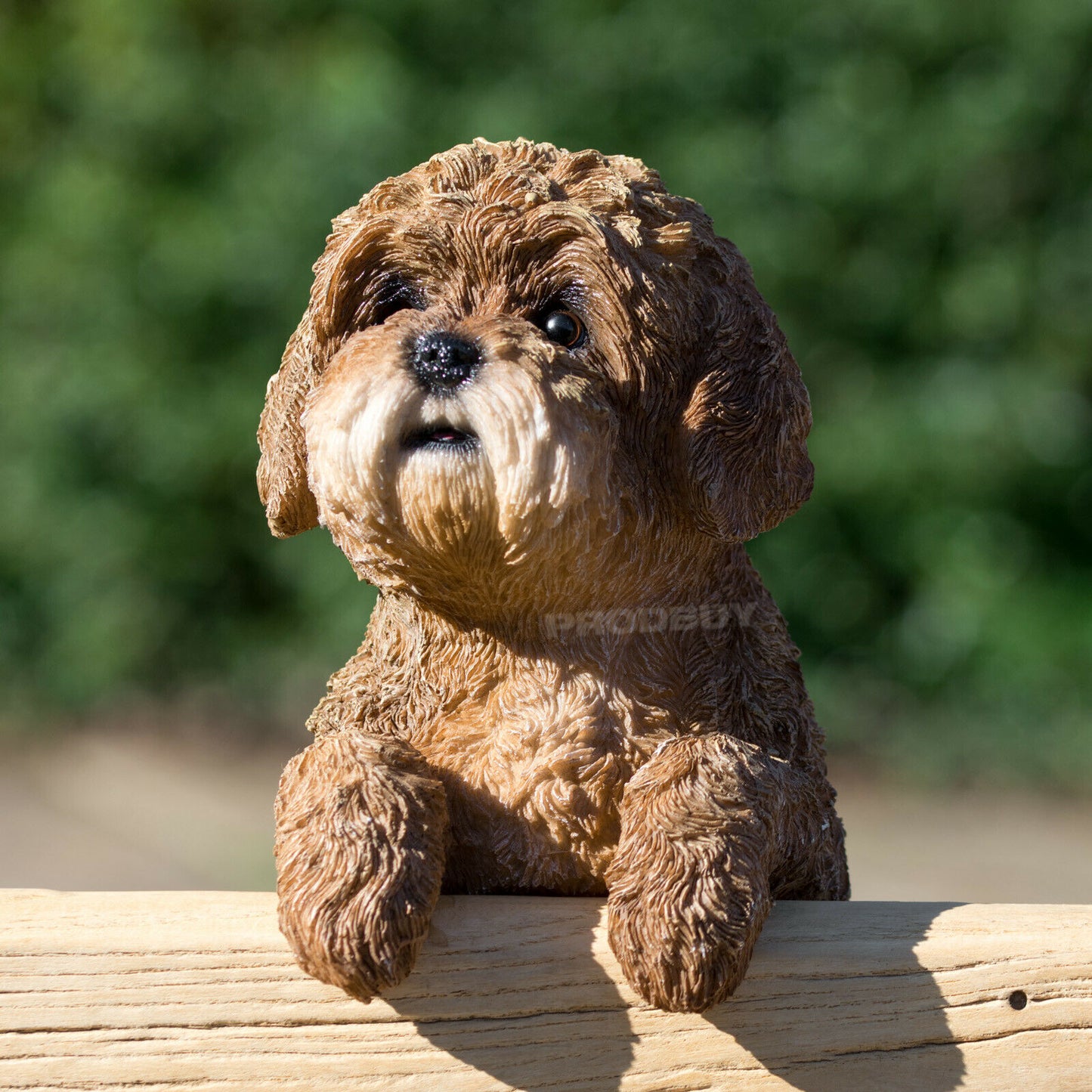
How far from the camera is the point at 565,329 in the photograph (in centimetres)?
114

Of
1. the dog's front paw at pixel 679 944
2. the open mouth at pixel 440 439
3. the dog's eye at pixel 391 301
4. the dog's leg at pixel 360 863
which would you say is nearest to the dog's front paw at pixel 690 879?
the dog's front paw at pixel 679 944

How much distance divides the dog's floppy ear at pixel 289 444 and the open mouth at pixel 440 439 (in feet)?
0.69

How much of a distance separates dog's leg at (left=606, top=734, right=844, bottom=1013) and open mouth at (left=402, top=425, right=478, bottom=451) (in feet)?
1.17

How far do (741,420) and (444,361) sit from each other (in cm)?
30

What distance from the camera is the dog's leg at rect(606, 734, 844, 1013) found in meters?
1.07

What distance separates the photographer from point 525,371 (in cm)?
106

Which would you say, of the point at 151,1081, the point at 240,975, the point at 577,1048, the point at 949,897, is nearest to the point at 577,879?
the point at 577,1048

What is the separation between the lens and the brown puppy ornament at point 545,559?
1.07 metres

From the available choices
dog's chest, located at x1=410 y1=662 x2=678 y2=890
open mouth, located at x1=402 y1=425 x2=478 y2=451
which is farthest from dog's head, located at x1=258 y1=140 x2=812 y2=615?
dog's chest, located at x1=410 y1=662 x2=678 y2=890

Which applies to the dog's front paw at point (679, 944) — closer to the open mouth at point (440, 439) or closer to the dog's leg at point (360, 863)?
the dog's leg at point (360, 863)

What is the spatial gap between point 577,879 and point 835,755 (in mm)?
3211

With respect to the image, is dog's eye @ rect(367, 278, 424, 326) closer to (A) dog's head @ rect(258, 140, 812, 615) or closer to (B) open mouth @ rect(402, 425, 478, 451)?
(A) dog's head @ rect(258, 140, 812, 615)

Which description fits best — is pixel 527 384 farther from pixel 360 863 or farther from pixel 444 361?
pixel 360 863

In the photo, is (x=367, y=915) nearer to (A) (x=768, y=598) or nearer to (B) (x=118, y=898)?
(B) (x=118, y=898)
